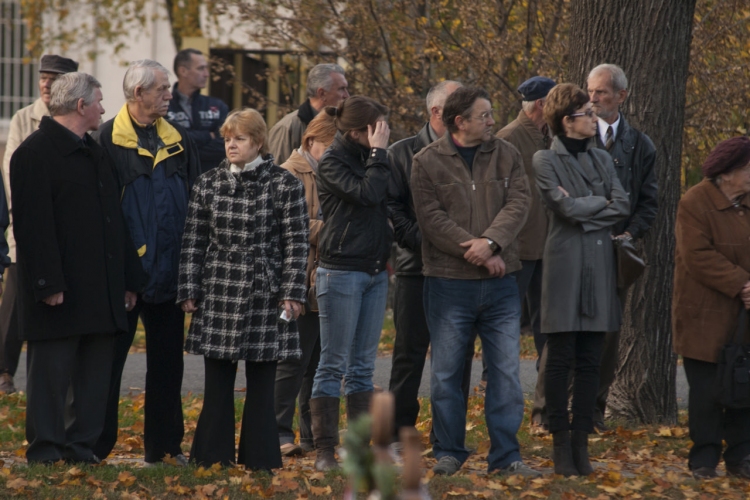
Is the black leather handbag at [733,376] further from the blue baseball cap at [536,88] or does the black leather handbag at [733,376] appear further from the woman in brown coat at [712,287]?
the blue baseball cap at [536,88]

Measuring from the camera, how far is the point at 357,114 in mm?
6418

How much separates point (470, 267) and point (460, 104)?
867 mm

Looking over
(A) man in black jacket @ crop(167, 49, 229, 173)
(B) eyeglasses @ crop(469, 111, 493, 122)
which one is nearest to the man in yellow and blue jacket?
(B) eyeglasses @ crop(469, 111, 493, 122)

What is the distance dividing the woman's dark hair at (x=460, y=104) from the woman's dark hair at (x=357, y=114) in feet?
1.25

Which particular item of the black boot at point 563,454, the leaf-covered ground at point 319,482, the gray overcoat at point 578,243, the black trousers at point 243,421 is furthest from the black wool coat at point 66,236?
the black boot at point 563,454

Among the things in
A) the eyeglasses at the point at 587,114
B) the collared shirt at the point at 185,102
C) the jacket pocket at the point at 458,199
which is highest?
the collared shirt at the point at 185,102

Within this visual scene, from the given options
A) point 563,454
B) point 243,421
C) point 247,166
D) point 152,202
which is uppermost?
point 247,166

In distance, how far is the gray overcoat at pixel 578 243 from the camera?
6223 mm

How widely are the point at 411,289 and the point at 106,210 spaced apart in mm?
1817

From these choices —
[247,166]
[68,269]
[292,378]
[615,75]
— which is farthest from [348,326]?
[615,75]

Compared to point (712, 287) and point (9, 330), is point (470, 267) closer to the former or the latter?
point (712, 287)

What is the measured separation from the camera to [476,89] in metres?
6.36

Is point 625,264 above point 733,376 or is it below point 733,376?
above

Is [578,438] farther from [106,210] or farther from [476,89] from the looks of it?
[106,210]
